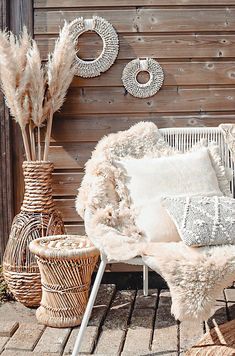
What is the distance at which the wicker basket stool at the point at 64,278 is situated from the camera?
2400 mm

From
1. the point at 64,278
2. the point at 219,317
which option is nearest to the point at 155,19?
the point at 64,278

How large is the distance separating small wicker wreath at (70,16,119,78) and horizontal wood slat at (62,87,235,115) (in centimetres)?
10

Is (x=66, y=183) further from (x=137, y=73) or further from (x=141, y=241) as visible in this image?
(x=141, y=241)

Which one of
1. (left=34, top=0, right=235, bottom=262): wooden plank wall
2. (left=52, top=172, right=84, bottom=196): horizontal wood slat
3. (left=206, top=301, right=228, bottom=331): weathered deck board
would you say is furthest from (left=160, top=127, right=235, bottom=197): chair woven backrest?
(left=206, top=301, right=228, bottom=331): weathered deck board


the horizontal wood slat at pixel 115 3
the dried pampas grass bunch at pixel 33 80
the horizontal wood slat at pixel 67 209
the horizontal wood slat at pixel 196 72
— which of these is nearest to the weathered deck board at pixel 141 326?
the horizontal wood slat at pixel 67 209

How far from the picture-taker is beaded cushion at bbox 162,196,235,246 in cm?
204

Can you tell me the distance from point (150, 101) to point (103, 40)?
42 centimetres

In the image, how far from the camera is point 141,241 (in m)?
2.20

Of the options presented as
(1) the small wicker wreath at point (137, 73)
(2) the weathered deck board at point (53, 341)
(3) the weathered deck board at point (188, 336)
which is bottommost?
(2) the weathered deck board at point (53, 341)

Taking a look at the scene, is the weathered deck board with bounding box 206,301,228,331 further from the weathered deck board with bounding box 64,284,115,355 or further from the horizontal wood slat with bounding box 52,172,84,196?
the horizontal wood slat with bounding box 52,172,84,196

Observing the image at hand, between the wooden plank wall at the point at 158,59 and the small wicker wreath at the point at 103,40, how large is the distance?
35 mm

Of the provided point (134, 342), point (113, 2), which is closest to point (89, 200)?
point (134, 342)

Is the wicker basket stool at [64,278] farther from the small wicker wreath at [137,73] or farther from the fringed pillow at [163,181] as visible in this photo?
the small wicker wreath at [137,73]

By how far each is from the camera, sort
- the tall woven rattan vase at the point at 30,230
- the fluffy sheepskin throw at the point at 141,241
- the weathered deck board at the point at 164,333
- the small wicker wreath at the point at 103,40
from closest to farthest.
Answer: the fluffy sheepskin throw at the point at 141,241 → the weathered deck board at the point at 164,333 → the tall woven rattan vase at the point at 30,230 → the small wicker wreath at the point at 103,40
